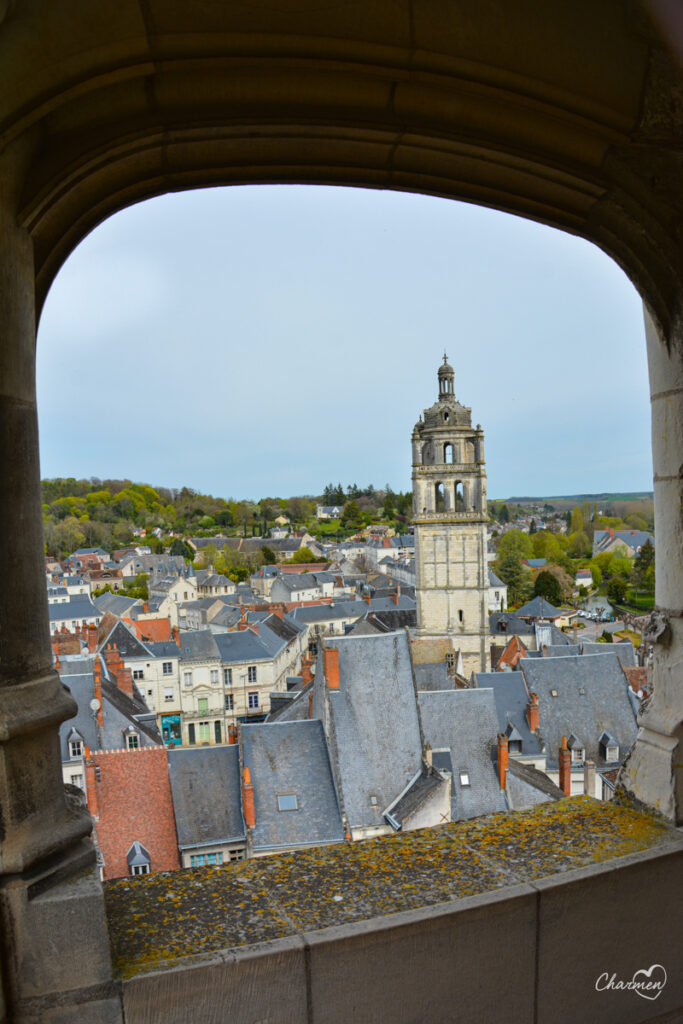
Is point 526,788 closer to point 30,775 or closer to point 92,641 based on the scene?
point 30,775

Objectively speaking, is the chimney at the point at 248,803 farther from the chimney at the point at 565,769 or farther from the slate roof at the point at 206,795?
the chimney at the point at 565,769

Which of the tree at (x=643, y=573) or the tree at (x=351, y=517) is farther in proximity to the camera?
the tree at (x=351, y=517)

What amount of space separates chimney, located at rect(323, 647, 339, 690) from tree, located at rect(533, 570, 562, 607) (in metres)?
41.7

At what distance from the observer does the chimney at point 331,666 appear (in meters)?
15.2

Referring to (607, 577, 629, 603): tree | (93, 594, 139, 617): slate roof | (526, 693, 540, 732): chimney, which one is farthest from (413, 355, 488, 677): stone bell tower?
(607, 577, 629, 603): tree

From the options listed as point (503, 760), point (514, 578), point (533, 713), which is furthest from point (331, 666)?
point (514, 578)

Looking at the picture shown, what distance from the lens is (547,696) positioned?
65.9 ft

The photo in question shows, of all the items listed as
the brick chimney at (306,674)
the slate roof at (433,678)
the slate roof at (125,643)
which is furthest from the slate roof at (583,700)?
the slate roof at (125,643)

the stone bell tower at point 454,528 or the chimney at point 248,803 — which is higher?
the stone bell tower at point 454,528

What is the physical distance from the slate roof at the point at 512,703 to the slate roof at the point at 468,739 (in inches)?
82.0

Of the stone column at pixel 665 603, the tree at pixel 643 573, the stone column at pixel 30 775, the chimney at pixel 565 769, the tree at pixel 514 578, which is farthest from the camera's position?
the tree at pixel 514 578

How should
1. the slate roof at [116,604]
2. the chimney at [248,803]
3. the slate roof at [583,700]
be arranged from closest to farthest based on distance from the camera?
1. the chimney at [248,803]
2. the slate roof at [583,700]
3. the slate roof at [116,604]

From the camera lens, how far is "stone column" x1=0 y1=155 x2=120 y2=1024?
1.49m

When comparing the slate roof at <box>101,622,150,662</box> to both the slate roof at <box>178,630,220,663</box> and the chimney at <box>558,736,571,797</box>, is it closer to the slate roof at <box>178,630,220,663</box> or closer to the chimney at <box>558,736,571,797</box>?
the slate roof at <box>178,630,220,663</box>
